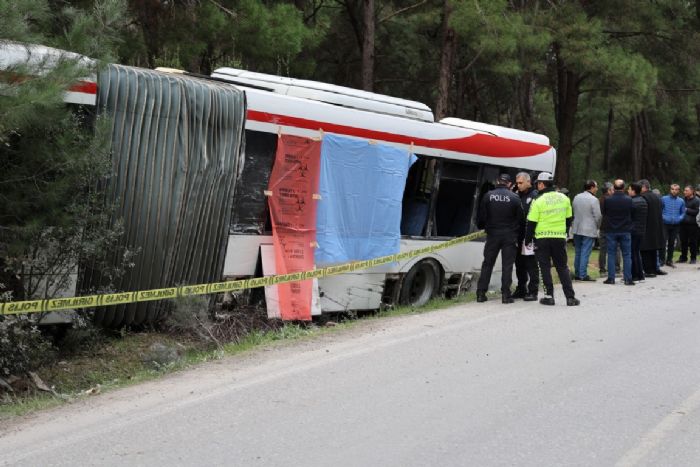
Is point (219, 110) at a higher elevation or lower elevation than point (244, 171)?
higher

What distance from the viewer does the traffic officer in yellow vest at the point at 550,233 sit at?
10.4 m

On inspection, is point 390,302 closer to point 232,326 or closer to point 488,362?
point 232,326

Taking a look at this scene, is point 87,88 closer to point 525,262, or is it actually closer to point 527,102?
point 525,262

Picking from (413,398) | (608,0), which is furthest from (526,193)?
(608,0)

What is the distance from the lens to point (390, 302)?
1105cm

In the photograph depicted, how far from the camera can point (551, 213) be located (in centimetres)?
1048

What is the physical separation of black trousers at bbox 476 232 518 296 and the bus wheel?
866 millimetres

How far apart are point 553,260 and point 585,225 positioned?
11.4ft

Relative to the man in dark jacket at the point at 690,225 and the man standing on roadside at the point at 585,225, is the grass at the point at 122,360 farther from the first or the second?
the man in dark jacket at the point at 690,225

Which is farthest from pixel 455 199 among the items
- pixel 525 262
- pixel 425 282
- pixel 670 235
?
pixel 670 235

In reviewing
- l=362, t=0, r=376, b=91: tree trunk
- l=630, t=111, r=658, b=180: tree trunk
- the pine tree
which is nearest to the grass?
the pine tree

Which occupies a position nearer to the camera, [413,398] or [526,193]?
[413,398]

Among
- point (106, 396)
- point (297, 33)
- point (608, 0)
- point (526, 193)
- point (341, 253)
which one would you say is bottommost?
point (106, 396)

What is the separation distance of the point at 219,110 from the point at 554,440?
16.6 feet
